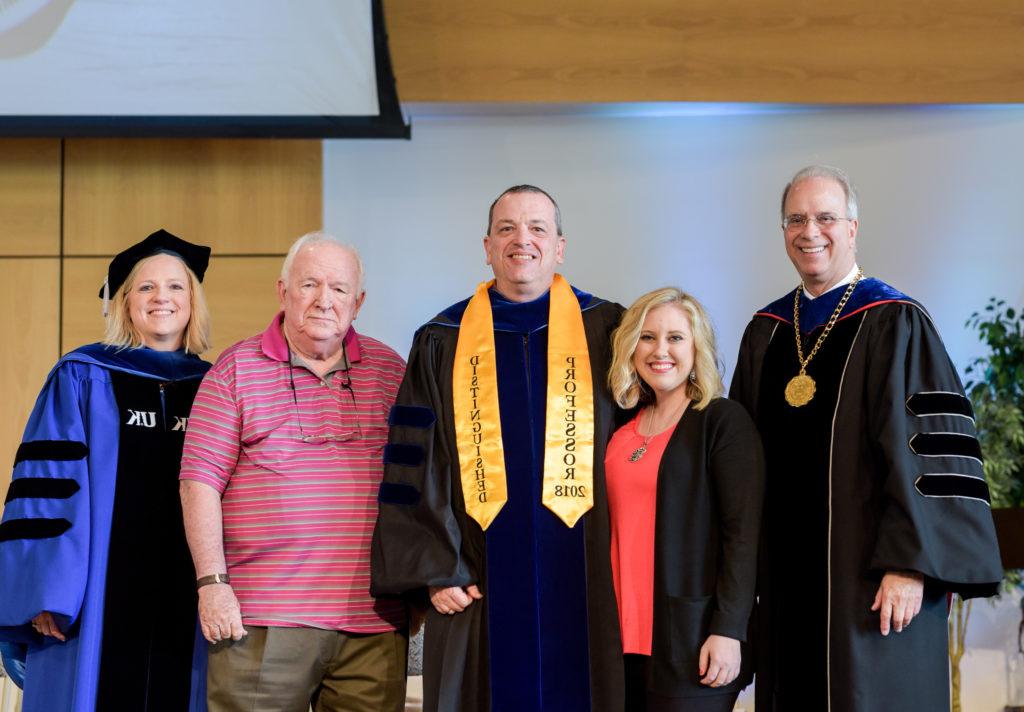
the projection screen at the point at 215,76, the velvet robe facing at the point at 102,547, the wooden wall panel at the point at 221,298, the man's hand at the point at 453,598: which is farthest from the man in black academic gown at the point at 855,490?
the wooden wall panel at the point at 221,298

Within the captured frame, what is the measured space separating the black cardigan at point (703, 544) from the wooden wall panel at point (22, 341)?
319 cm

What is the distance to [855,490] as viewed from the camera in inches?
101

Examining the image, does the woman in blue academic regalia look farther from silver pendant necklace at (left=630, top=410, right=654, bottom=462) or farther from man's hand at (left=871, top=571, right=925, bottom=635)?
man's hand at (left=871, top=571, right=925, bottom=635)

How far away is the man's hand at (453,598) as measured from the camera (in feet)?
8.46

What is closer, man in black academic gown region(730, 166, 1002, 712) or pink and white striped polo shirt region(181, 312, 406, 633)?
man in black academic gown region(730, 166, 1002, 712)

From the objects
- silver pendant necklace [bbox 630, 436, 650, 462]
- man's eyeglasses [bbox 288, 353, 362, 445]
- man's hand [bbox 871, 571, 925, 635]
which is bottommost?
man's hand [bbox 871, 571, 925, 635]

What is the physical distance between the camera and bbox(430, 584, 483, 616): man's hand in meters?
2.58

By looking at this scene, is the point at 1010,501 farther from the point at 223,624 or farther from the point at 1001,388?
the point at 223,624

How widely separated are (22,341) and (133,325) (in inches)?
74.8

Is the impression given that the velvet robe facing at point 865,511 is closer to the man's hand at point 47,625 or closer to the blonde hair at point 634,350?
the blonde hair at point 634,350

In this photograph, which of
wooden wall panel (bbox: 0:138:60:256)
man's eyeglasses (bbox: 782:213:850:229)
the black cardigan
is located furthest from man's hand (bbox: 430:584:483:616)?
wooden wall panel (bbox: 0:138:60:256)

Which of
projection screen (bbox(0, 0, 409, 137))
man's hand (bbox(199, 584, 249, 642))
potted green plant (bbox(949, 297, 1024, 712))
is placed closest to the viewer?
man's hand (bbox(199, 584, 249, 642))

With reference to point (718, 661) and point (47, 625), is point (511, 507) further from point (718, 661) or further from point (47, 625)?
point (47, 625)

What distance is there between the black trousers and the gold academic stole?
0.37 m
